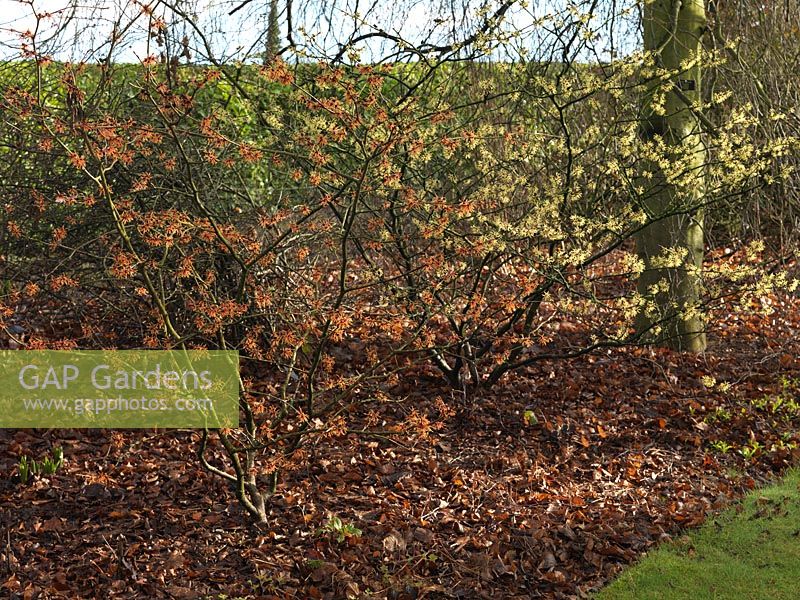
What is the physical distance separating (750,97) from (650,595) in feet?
17.6

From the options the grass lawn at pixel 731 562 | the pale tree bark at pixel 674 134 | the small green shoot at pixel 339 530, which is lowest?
the grass lawn at pixel 731 562

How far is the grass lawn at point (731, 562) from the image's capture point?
400 cm

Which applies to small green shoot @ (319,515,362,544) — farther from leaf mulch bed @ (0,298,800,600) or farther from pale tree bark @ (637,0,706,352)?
pale tree bark @ (637,0,706,352)

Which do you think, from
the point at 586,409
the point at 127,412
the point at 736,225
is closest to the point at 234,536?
the point at 127,412

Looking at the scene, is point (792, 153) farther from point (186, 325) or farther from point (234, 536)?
point (234, 536)

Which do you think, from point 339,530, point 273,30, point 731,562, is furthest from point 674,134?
point 339,530

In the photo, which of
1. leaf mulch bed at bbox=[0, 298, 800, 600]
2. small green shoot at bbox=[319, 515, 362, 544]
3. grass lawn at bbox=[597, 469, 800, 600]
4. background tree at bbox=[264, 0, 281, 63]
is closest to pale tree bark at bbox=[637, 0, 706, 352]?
leaf mulch bed at bbox=[0, 298, 800, 600]

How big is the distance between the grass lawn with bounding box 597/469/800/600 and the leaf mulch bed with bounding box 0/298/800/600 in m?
0.14

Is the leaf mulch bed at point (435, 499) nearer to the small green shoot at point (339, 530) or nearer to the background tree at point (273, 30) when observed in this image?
the small green shoot at point (339, 530)

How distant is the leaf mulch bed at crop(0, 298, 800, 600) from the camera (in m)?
4.04

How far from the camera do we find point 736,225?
10.2 meters

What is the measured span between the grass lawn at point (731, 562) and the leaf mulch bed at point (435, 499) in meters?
0.14

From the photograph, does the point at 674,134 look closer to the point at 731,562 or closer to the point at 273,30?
the point at 273,30

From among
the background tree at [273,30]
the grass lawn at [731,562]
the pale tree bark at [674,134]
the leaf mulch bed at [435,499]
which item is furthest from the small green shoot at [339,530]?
the background tree at [273,30]
